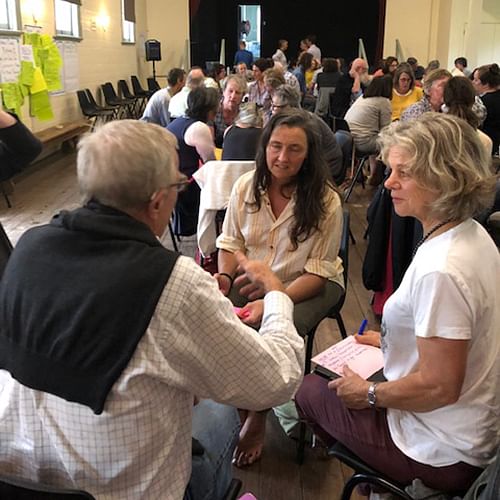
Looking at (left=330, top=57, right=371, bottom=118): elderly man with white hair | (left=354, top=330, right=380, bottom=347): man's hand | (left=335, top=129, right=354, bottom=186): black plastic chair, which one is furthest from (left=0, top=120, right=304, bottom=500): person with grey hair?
(left=330, top=57, right=371, bottom=118): elderly man with white hair

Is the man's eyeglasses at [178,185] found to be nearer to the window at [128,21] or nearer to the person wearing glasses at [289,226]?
the person wearing glasses at [289,226]

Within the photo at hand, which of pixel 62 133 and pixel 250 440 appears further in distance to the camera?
pixel 62 133

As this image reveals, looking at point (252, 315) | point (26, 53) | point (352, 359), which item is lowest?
point (352, 359)

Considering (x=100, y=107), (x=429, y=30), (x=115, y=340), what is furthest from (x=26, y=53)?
(x=429, y=30)

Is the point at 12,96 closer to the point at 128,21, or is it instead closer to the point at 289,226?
the point at 289,226

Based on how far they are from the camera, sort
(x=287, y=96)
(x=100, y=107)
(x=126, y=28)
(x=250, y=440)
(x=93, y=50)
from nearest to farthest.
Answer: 1. (x=250, y=440)
2. (x=287, y=96)
3. (x=100, y=107)
4. (x=93, y=50)
5. (x=126, y=28)

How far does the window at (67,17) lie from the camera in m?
8.02

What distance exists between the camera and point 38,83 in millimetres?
6809

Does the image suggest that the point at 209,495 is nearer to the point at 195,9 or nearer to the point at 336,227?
the point at 336,227

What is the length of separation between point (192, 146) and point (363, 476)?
2684 millimetres

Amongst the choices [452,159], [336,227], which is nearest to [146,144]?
[452,159]

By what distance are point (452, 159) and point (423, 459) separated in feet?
2.33

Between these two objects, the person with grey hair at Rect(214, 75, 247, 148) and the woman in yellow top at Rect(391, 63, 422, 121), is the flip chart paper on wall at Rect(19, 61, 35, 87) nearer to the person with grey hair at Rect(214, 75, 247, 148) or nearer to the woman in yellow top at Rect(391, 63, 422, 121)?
the person with grey hair at Rect(214, 75, 247, 148)

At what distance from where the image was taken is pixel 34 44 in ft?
22.5
